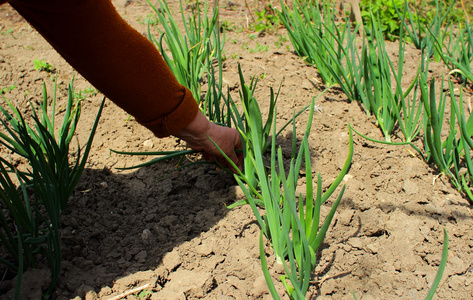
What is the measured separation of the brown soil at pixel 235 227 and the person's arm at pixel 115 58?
44 cm

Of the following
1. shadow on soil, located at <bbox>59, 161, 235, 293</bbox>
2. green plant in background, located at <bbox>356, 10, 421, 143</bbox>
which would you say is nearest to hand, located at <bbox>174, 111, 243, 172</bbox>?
shadow on soil, located at <bbox>59, 161, 235, 293</bbox>

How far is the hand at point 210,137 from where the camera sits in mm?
1636

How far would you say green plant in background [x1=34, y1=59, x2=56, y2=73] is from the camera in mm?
2852

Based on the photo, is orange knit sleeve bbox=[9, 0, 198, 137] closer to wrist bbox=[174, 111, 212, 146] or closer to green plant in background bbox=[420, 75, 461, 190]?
wrist bbox=[174, 111, 212, 146]

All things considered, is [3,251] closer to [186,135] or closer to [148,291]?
[148,291]

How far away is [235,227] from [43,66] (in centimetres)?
193

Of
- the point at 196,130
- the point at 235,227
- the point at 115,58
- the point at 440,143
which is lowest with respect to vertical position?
the point at 235,227

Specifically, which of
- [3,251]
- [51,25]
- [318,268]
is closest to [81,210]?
[3,251]

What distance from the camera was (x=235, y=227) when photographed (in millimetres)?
1712

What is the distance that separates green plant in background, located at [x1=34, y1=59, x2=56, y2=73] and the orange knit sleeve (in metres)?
1.68

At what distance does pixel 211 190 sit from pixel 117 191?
449 millimetres

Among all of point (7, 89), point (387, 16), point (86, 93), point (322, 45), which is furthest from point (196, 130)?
point (387, 16)

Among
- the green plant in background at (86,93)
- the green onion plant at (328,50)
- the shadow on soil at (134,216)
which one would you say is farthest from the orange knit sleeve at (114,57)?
the green plant in background at (86,93)

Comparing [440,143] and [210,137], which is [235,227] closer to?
[210,137]
